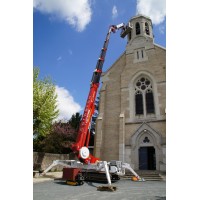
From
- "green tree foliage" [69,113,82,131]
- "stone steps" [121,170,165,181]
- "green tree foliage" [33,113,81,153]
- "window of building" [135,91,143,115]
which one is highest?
"window of building" [135,91,143,115]

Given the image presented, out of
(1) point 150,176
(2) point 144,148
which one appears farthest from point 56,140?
(1) point 150,176

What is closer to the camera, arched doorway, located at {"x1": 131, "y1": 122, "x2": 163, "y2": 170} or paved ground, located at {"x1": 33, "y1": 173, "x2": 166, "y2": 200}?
paved ground, located at {"x1": 33, "y1": 173, "x2": 166, "y2": 200}

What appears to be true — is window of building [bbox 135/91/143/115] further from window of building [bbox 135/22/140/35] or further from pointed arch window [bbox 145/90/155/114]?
window of building [bbox 135/22/140/35]

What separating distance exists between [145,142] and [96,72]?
6366 mm

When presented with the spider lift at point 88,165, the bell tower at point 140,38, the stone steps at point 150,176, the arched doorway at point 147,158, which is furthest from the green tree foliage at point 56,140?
the bell tower at point 140,38

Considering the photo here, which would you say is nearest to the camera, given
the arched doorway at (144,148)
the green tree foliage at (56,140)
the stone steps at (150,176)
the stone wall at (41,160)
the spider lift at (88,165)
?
the spider lift at (88,165)

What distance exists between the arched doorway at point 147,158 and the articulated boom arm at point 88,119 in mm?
4908

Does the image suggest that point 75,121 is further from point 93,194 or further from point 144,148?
point 93,194

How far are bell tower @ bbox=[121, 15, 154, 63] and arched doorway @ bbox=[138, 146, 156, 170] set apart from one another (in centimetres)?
710

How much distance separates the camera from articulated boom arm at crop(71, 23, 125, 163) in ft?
34.8

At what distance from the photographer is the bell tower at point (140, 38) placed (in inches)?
696

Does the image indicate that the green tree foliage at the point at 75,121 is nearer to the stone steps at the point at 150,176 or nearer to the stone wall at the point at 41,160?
the stone wall at the point at 41,160

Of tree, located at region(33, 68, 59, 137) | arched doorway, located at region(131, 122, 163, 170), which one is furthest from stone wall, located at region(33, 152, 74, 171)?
arched doorway, located at region(131, 122, 163, 170)
